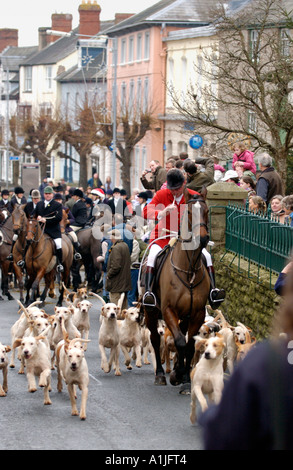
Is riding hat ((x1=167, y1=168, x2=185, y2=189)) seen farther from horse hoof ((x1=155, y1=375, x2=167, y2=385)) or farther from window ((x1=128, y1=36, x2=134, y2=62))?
window ((x1=128, y1=36, x2=134, y2=62))

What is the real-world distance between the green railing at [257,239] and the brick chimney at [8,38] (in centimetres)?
8191

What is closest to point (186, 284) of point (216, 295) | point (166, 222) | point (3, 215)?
point (216, 295)

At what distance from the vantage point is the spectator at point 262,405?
7.41ft

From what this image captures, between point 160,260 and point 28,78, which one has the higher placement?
point 28,78

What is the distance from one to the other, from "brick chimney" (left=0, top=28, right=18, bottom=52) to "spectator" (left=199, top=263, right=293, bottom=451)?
→ 9455cm

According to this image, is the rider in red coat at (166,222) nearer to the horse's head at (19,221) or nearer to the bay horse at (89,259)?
the horse's head at (19,221)

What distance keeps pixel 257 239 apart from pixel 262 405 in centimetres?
1119

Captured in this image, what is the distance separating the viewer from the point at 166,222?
36.6 ft

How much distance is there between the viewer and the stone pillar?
15914mm

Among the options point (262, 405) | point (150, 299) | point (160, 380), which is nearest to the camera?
point (262, 405)

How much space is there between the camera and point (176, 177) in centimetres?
1102

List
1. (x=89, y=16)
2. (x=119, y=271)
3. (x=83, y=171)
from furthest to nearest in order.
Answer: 1. (x=89, y=16)
2. (x=83, y=171)
3. (x=119, y=271)

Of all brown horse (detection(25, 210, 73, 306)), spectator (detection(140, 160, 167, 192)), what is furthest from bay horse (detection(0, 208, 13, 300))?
spectator (detection(140, 160, 167, 192))

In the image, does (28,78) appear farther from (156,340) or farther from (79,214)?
(156,340)
